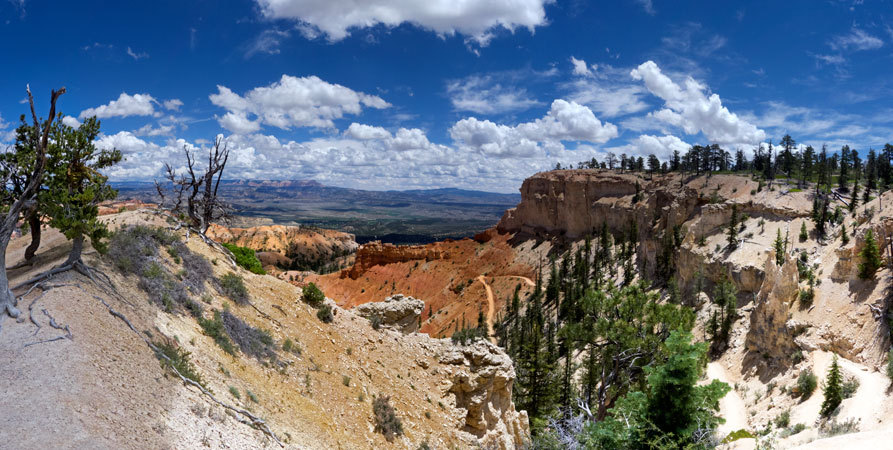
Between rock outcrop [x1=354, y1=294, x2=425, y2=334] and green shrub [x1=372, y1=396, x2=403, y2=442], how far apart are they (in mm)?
6598

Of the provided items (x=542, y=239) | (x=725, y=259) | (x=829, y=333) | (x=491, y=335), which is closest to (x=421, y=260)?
(x=542, y=239)

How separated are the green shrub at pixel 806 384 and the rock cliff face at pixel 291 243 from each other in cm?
11582

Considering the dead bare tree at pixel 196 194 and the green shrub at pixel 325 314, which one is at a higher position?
the dead bare tree at pixel 196 194

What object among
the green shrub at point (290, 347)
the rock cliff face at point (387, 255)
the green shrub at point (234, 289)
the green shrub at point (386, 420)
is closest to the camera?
the green shrub at point (386, 420)

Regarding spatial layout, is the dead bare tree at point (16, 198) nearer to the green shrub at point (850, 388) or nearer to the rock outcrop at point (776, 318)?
the green shrub at point (850, 388)

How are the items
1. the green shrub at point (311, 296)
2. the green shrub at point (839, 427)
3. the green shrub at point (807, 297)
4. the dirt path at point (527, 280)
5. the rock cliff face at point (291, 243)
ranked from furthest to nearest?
the rock cliff face at point (291, 243), the dirt path at point (527, 280), the green shrub at point (807, 297), the green shrub at point (311, 296), the green shrub at point (839, 427)

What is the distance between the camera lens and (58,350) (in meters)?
8.13

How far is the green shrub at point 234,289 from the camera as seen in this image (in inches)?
647

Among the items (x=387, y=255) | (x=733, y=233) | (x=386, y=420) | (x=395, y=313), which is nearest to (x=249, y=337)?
(x=386, y=420)

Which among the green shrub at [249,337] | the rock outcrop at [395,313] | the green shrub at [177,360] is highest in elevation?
the green shrub at [177,360]

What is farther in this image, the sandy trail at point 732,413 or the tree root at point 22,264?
the sandy trail at point 732,413

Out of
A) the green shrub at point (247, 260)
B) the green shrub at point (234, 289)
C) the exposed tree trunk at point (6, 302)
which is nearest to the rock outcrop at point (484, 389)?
the green shrub at point (234, 289)

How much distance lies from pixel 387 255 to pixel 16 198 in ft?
296

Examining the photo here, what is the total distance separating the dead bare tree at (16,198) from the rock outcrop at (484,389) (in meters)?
15.7
